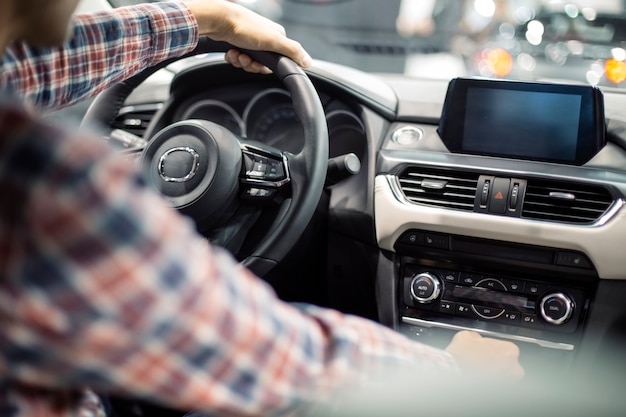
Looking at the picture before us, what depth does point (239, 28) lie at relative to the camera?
1.33m

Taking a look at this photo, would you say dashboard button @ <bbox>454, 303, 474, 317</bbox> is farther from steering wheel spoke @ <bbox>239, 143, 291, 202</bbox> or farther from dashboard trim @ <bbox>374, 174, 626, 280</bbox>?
steering wheel spoke @ <bbox>239, 143, 291, 202</bbox>

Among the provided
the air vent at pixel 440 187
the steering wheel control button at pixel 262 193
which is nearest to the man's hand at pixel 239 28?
the steering wheel control button at pixel 262 193

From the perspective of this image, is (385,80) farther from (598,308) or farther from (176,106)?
(598,308)

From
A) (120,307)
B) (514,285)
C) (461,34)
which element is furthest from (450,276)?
(461,34)

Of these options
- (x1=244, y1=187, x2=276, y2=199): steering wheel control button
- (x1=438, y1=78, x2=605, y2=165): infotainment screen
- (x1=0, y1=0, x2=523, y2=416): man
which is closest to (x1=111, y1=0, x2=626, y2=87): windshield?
(x1=438, y1=78, x2=605, y2=165): infotainment screen

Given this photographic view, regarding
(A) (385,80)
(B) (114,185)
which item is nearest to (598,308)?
(A) (385,80)

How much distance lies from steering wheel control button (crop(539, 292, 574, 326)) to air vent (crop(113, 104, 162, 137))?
1.16 meters

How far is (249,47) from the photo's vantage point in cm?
137

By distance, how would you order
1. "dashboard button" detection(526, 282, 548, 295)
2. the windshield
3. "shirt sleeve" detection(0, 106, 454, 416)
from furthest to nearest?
1. the windshield
2. "dashboard button" detection(526, 282, 548, 295)
3. "shirt sleeve" detection(0, 106, 454, 416)

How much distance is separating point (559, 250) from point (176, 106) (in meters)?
1.03

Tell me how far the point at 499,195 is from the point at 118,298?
45.1 inches

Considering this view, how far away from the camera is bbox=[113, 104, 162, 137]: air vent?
1.89 metres

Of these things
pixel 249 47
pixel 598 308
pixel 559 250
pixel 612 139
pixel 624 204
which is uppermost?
pixel 249 47

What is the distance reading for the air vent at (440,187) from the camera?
1549mm
